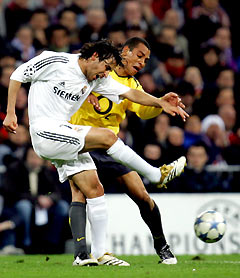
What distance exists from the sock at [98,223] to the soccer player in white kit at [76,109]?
11 millimetres

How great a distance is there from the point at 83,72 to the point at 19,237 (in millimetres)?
4520

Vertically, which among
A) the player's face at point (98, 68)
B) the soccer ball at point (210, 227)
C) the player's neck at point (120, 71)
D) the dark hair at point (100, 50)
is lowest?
the soccer ball at point (210, 227)

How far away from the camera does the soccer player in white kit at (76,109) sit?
7340mm

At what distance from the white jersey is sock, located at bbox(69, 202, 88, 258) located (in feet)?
3.08

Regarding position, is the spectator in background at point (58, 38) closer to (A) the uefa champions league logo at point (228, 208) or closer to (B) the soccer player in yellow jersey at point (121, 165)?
(A) the uefa champions league logo at point (228, 208)

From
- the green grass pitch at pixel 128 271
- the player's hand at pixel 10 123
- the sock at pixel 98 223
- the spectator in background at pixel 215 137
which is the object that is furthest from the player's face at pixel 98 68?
the spectator in background at pixel 215 137

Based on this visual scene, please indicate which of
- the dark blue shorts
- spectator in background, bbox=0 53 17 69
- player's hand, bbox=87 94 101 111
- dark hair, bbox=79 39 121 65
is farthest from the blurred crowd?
dark hair, bbox=79 39 121 65

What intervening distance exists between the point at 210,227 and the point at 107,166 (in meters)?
1.34

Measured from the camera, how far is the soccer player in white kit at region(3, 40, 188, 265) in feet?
24.1

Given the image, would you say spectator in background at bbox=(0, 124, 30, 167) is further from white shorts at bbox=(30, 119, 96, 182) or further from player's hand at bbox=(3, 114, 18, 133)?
player's hand at bbox=(3, 114, 18, 133)

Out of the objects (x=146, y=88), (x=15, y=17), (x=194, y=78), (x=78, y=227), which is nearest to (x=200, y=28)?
(x=194, y=78)

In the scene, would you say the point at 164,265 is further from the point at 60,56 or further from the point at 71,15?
the point at 71,15

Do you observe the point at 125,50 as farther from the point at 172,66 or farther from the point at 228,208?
the point at 172,66

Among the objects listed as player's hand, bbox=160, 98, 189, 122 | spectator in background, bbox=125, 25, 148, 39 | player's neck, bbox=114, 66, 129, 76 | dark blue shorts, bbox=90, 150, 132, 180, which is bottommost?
dark blue shorts, bbox=90, 150, 132, 180
